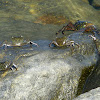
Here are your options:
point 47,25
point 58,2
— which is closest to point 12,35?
point 47,25

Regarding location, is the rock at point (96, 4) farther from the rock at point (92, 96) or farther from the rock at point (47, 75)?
the rock at point (92, 96)

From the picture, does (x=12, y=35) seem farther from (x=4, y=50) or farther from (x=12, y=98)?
(x=12, y=98)

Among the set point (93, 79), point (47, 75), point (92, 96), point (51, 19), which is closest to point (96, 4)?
point (51, 19)

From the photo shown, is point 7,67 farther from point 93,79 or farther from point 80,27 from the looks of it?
point 80,27

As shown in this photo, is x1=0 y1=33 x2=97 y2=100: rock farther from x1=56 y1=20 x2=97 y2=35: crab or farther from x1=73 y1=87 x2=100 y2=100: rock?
x1=56 y1=20 x2=97 y2=35: crab

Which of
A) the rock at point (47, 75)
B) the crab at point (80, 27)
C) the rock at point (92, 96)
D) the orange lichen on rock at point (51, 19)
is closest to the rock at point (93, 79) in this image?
the rock at point (47, 75)

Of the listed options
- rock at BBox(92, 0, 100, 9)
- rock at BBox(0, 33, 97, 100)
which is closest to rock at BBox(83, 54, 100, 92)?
rock at BBox(0, 33, 97, 100)
